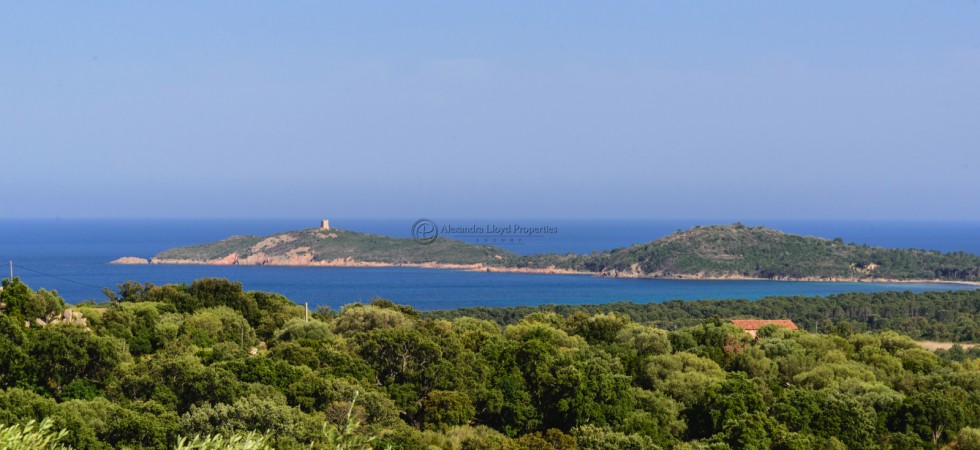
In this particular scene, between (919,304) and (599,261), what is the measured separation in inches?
2264

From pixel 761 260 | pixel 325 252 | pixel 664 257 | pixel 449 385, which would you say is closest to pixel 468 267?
pixel 325 252

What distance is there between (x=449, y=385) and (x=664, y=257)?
95202 mm

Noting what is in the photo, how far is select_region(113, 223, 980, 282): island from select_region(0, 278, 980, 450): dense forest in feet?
268

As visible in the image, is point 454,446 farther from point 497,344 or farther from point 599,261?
point 599,261

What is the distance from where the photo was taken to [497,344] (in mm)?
22844

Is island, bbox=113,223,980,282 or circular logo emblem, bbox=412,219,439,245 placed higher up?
circular logo emblem, bbox=412,219,439,245

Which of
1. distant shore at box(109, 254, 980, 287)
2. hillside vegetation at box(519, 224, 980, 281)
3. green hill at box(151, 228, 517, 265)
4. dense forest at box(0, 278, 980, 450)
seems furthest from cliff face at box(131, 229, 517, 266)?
dense forest at box(0, 278, 980, 450)

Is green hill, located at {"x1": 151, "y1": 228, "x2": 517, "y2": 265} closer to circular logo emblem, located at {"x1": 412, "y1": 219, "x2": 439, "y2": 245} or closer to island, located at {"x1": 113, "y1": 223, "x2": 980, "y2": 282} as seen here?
island, located at {"x1": 113, "y1": 223, "x2": 980, "y2": 282}

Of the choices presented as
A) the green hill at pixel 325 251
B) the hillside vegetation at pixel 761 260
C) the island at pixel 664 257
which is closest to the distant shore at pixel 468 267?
the island at pixel 664 257

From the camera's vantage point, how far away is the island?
104 meters

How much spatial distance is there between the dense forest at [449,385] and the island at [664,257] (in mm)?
81830

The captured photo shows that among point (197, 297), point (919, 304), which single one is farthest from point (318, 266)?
point (197, 297)

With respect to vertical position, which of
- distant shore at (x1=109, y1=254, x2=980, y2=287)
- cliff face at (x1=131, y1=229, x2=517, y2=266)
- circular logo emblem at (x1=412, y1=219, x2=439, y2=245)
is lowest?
distant shore at (x1=109, y1=254, x2=980, y2=287)

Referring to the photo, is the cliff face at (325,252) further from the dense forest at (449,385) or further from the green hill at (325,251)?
the dense forest at (449,385)
